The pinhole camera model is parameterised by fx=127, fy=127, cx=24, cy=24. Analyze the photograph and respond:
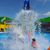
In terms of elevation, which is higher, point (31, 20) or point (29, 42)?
point (31, 20)

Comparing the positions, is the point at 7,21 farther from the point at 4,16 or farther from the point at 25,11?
the point at 25,11

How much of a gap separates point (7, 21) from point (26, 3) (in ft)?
0.84

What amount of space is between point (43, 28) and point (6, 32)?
367mm

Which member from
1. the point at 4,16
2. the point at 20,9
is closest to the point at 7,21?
the point at 4,16

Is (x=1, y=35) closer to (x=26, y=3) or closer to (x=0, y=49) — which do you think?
(x=0, y=49)

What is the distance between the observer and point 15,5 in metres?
1.26

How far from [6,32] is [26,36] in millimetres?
198

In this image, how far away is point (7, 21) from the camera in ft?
4.12

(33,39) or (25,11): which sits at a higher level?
(25,11)

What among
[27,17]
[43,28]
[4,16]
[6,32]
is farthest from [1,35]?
[43,28]

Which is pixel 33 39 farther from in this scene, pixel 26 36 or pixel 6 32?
pixel 6 32

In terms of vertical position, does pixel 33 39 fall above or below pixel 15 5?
below

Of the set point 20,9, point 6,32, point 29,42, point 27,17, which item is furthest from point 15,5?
point 29,42

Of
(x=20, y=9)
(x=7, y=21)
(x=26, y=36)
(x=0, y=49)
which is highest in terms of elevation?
(x=20, y=9)
